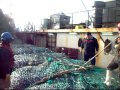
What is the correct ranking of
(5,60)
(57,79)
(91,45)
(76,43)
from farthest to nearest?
1. (76,43)
2. (91,45)
3. (57,79)
4. (5,60)

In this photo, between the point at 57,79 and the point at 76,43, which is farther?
the point at 76,43

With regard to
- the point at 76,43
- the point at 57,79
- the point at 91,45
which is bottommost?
the point at 57,79

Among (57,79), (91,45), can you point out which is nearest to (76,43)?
(91,45)

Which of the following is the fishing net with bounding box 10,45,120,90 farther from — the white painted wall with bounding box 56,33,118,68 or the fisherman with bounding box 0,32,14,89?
the white painted wall with bounding box 56,33,118,68

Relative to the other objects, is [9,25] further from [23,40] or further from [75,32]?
[75,32]

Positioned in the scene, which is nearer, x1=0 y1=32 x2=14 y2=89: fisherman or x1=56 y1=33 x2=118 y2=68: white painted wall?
x1=0 y1=32 x2=14 y2=89: fisherman

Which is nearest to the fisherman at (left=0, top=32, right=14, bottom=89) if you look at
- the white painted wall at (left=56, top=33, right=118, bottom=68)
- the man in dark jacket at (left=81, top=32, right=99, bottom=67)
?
the man in dark jacket at (left=81, top=32, right=99, bottom=67)

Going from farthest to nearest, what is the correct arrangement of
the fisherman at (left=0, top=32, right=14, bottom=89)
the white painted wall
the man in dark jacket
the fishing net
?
1. the white painted wall
2. the man in dark jacket
3. the fishing net
4. the fisherman at (left=0, top=32, right=14, bottom=89)

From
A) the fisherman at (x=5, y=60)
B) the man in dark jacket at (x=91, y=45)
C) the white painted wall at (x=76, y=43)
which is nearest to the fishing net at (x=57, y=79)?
the fisherman at (x=5, y=60)

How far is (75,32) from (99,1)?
8.27 ft

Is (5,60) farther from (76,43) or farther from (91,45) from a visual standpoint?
(76,43)

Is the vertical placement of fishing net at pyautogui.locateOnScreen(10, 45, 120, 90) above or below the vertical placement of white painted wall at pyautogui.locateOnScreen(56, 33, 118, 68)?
below

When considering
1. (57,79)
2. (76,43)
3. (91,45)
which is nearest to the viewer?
(57,79)

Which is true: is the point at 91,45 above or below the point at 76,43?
above
